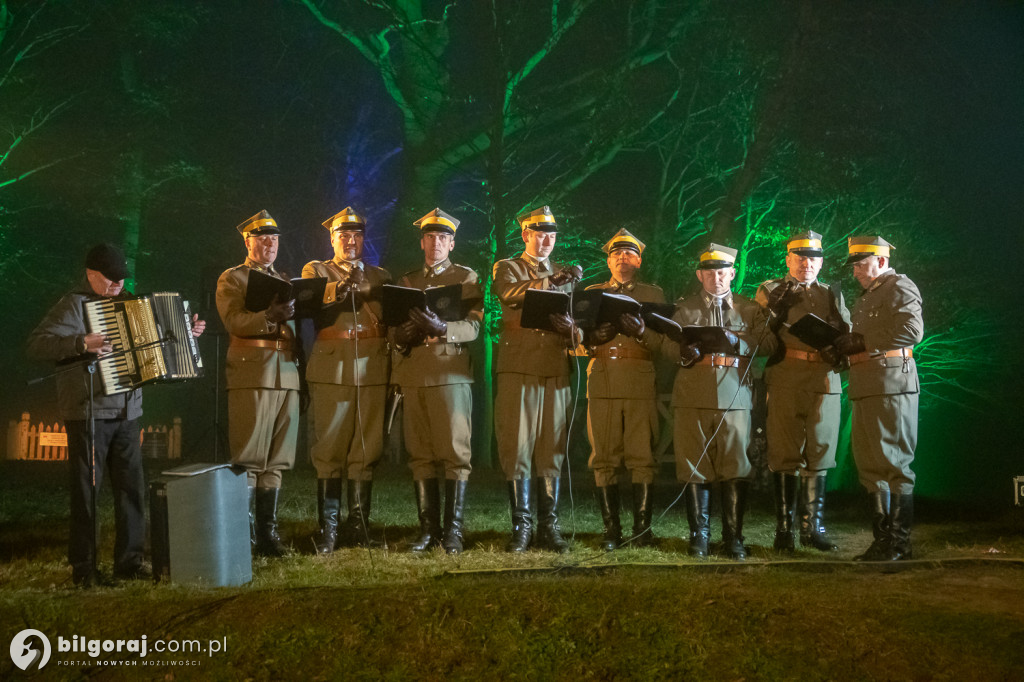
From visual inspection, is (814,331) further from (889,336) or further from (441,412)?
(441,412)

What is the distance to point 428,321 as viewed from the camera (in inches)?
260

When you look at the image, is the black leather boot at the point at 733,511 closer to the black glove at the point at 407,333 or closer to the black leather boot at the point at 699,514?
the black leather boot at the point at 699,514

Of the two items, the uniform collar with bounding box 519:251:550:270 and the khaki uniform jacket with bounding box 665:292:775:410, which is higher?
the uniform collar with bounding box 519:251:550:270

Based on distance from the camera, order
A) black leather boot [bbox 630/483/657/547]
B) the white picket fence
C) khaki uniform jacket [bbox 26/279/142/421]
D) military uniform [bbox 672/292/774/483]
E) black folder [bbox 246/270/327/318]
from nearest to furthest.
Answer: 1. khaki uniform jacket [bbox 26/279/142/421]
2. black folder [bbox 246/270/327/318]
3. military uniform [bbox 672/292/774/483]
4. black leather boot [bbox 630/483/657/547]
5. the white picket fence

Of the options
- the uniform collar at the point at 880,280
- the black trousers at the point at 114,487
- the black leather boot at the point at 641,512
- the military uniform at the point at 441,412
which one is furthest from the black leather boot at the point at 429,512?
the uniform collar at the point at 880,280

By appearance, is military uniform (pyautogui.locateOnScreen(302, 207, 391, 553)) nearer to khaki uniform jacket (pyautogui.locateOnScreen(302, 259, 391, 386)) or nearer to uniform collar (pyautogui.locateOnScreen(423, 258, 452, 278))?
khaki uniform jacket (pyautogui.locateOnScreen(302, 259, 391, 386))

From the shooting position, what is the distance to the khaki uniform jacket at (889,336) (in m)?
6.68

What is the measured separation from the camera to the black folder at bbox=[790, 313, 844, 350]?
6785mm

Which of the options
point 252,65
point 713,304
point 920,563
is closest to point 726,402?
point 713,304

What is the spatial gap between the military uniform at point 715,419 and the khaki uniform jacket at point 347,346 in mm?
2492

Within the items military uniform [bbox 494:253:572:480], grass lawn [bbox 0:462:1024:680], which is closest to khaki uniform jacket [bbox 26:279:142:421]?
grass lawn [bbox 0:462:1024:680]

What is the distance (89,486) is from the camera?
18.9ft

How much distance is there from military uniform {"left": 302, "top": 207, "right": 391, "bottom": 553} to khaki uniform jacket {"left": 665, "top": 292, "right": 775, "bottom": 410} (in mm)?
2503

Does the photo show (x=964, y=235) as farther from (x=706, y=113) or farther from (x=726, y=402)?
(x=726, y=402)
